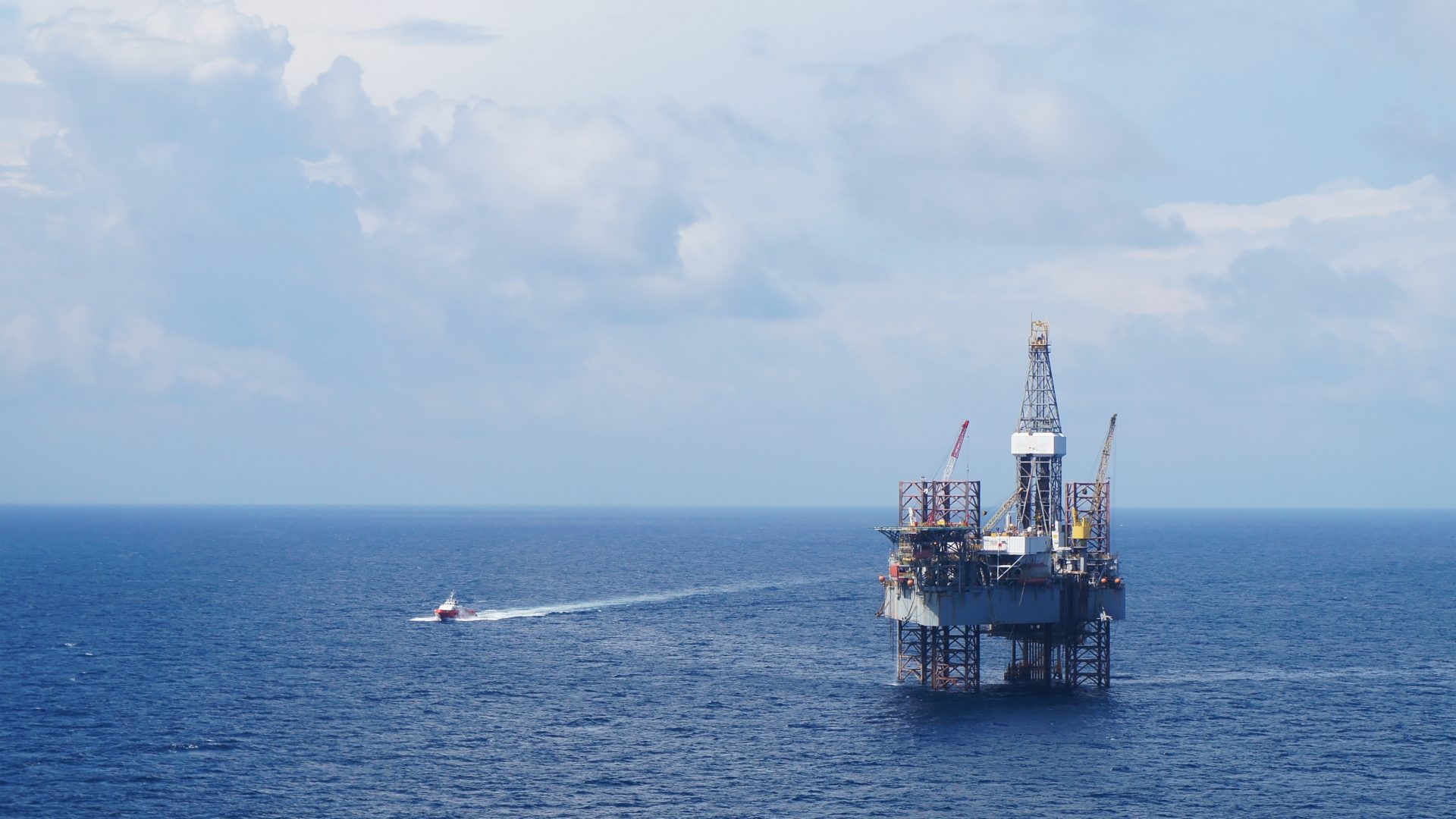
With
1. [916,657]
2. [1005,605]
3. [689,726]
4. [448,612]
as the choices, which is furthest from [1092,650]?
[448,612]

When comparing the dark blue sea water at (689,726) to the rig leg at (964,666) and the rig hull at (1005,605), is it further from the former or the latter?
the rig hull at (1005,605)

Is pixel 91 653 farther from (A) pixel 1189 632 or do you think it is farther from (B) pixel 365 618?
(A) pixel 1189 632

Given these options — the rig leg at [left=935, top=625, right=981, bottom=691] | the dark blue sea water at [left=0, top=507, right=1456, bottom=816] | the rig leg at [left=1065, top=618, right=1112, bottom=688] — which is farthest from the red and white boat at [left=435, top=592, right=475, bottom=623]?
the rig leg at [left=1065, top=618, right=1112, bottom=688]

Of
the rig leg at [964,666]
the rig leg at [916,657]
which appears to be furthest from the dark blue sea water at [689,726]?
the rig leg at [964,666]

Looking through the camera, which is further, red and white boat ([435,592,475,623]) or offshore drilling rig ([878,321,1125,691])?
red and white boat ([435,592,475,623])

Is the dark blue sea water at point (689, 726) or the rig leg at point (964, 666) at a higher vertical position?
the rig leg at point (964, 666)

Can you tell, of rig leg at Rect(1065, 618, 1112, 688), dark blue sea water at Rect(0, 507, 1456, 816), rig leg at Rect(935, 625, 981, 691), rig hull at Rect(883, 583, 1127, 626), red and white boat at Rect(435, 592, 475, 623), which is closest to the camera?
dark blue sea water at Rect(0, 507, 1456, 816)

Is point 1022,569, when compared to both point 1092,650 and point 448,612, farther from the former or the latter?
point 448,612

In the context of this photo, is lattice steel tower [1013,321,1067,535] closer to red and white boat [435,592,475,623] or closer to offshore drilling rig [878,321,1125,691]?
offshore drilling rig [878,321,1125,691]
